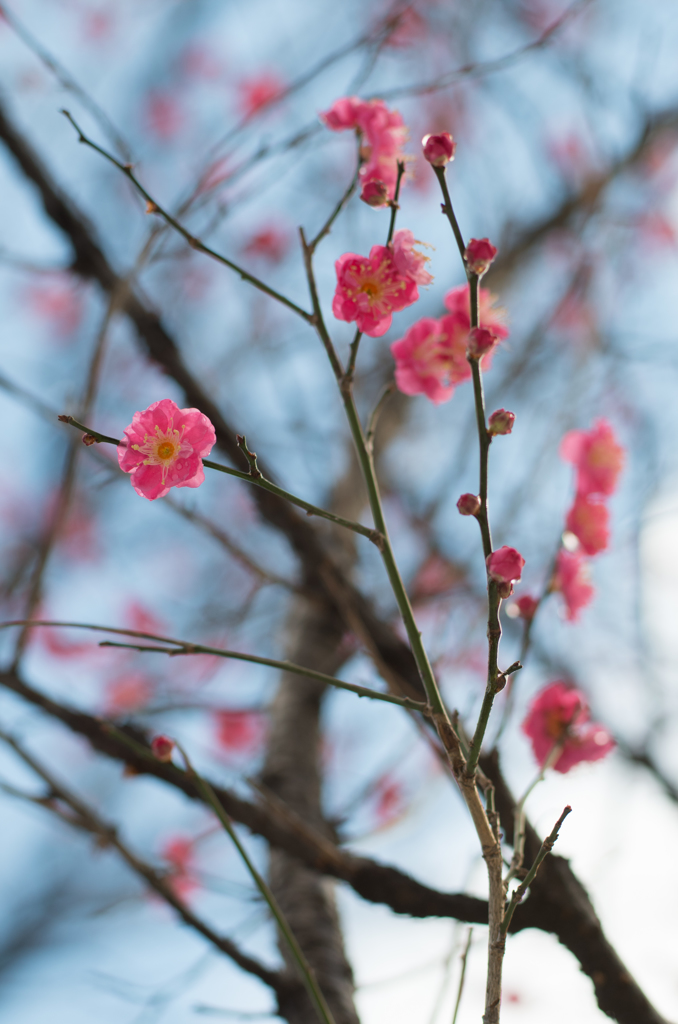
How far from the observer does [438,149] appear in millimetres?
749


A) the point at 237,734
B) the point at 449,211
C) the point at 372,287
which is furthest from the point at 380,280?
the point at 237,734

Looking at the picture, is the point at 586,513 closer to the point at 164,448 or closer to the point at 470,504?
the point at 470,504

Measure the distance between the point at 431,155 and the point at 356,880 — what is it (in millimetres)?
1019

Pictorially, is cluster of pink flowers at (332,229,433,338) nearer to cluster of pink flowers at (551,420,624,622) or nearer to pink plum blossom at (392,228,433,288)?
pink plum blossom at (392,228,433,288)

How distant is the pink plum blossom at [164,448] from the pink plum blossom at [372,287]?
242mm

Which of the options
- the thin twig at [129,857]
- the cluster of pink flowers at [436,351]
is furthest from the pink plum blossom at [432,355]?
the thin twig at [129,857]

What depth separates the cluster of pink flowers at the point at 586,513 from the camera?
1.18m

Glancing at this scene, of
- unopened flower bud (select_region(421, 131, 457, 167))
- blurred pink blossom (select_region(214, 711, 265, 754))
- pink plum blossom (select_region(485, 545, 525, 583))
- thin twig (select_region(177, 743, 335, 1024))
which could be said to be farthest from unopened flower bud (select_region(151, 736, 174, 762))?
blurred pink blossom (select_region(214, 711, 265, 754))

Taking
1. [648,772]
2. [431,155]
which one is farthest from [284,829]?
[648,772]

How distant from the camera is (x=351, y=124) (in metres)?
Result: 1.07

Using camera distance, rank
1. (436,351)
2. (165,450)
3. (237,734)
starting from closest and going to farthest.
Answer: (165,450), (436,351), (237,734)

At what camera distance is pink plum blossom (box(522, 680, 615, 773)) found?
3.65ft

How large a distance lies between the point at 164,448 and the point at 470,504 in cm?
33

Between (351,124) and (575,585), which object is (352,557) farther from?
(351,124)
